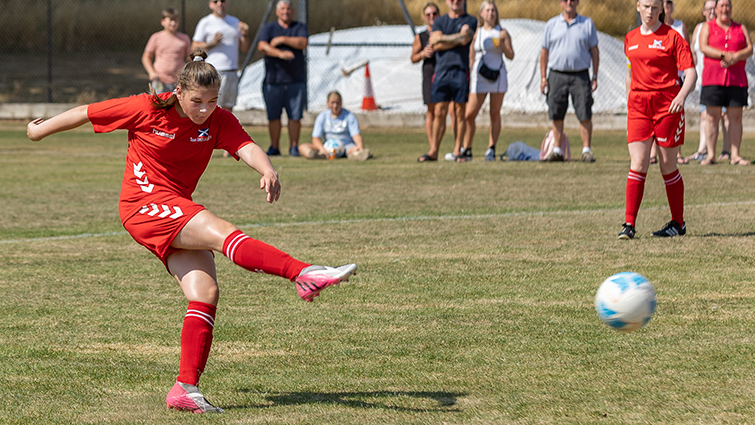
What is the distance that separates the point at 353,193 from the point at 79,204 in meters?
3.04

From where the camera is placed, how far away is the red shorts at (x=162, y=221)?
4.30 metres

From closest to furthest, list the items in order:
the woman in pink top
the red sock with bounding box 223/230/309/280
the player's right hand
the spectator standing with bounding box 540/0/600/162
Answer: the red sock with bounding box 223/230/309/280 < the player's right hand < the woman in pink top < the spectator standing with bounding box 540/0/600/162

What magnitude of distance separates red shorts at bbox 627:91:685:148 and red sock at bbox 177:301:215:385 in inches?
203

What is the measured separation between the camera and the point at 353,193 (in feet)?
38.2

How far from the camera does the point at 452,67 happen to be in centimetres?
1458

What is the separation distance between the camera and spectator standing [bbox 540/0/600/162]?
45.4 feet

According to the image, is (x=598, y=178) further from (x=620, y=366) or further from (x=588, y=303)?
A: (x=620, y=366)

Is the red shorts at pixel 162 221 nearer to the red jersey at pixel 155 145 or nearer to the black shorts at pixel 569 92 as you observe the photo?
the red jersey at pixel 155 145

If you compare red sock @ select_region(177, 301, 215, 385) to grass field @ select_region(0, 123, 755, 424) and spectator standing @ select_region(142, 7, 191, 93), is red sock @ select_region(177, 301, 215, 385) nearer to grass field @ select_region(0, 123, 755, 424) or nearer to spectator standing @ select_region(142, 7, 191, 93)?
grass field @ select_region(0, 123, 755, 424)

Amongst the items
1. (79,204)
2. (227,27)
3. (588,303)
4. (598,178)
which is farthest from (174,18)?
(588,303)

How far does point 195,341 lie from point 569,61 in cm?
1057

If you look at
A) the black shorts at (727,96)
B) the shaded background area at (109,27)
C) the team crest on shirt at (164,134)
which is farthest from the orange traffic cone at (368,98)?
the team crest on shirt at (164,134)

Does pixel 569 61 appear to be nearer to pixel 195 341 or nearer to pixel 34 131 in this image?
pixel 34 131

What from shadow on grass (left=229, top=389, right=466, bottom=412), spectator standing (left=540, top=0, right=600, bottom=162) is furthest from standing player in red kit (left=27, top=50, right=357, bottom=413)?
spectator standing (left=540, top=0, right=600, bottom=162)
